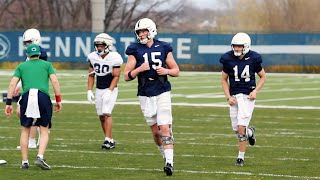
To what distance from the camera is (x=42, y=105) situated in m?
14.0

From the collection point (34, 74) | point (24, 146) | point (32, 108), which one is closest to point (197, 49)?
point (34, 74)

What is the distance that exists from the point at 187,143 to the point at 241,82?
3247 mm

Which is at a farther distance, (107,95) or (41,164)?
(107,95)

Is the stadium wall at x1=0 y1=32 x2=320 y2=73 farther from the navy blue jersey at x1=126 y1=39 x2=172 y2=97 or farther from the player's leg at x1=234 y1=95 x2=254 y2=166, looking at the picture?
the navy blue jersey at x1=126 y1=39 x2=172 y2=97

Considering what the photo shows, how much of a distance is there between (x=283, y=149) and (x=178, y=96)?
1387 cm

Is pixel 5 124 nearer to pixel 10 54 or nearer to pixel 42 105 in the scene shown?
pixel 42 105

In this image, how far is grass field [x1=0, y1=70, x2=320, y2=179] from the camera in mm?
13781

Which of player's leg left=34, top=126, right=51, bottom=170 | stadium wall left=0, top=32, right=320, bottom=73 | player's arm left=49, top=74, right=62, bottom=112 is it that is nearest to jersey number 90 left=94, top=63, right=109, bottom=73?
player's arm left=49, top=74, right=62, bottom=112

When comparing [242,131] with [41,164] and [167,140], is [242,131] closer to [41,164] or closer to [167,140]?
[167,140]

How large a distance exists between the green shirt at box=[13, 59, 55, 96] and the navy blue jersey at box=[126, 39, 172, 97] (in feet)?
3.86

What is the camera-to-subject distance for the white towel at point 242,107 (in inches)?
577

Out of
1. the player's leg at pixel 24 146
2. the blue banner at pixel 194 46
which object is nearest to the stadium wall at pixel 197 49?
the blue banner at pixel 194 46

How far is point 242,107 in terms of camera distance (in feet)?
48.2

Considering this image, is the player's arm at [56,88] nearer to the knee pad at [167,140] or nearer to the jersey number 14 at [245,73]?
the knee pad at [167,140]
